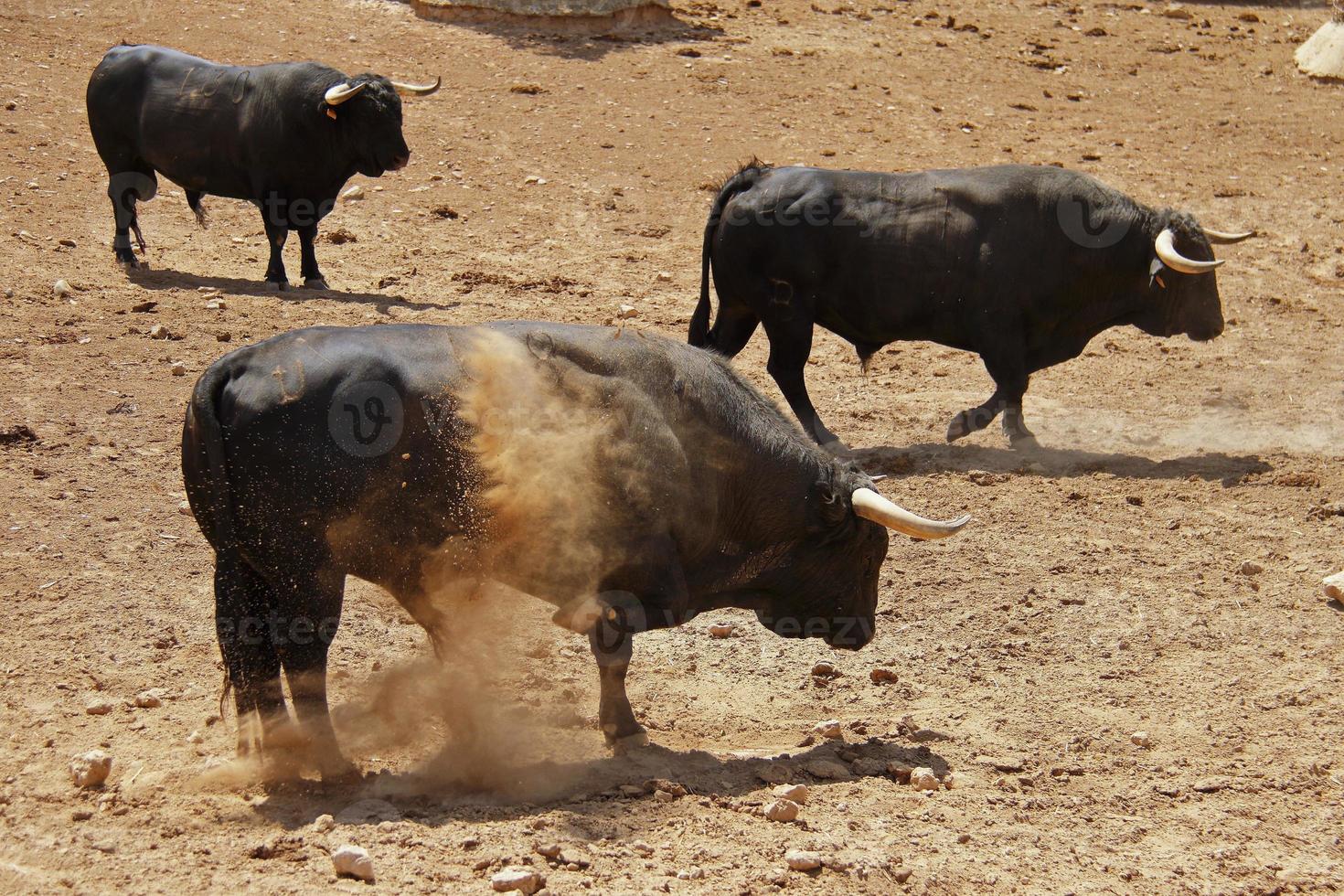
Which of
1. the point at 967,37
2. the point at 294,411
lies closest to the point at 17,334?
the point at 294,411

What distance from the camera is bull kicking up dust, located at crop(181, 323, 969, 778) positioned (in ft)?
15.7

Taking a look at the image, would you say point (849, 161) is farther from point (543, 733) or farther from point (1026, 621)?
point (543, 733)

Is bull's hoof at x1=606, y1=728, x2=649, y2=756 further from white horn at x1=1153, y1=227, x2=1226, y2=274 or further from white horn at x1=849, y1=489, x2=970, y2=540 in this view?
white horn at x1=1153, y1=227, x2=1226, y2=274

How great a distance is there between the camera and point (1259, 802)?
5.14 m

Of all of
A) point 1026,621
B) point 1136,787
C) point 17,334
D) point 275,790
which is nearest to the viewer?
point 275,790

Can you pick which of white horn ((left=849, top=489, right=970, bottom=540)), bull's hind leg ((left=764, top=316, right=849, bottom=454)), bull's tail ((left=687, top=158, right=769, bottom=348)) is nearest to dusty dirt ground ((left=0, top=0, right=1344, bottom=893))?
bull's hind leg ((left=764, top=316, right=849, bottom=454))

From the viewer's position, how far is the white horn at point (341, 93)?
11.0m

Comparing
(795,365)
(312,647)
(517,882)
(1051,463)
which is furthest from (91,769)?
(1051,463)

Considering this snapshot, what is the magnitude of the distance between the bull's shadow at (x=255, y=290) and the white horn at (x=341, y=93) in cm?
141

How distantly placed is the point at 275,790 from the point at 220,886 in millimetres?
750

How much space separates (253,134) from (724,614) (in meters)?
6.39

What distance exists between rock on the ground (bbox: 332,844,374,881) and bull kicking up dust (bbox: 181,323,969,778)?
0.75 m

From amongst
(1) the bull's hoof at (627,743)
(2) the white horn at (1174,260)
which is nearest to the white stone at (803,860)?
(1) the bull's hoof at (627,743)

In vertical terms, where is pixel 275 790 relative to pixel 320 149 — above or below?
below
